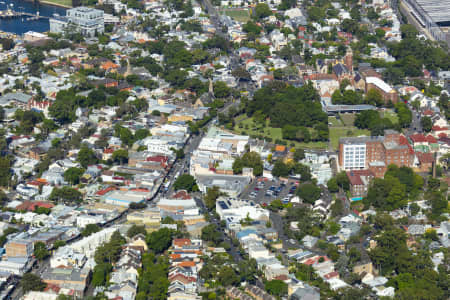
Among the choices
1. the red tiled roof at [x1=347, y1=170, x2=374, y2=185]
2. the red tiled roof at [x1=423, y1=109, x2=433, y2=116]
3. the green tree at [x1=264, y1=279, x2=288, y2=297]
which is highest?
the red tiled roof at [x1=423, y1=109, x2=433, y2=116]

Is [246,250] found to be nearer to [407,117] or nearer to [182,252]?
[182,252]

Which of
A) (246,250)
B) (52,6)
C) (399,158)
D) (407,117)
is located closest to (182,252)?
(246,250)

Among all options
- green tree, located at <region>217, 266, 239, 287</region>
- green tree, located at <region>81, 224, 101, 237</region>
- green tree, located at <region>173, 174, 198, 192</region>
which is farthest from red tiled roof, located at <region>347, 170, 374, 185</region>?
green tree, located at <region>81, 224, 101, 237</region>

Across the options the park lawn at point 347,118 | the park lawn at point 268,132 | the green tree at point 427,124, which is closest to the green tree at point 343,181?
the park lawn at point 268,132

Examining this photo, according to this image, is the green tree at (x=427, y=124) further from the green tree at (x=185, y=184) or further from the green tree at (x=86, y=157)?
the green tree at (x=86, y=157)

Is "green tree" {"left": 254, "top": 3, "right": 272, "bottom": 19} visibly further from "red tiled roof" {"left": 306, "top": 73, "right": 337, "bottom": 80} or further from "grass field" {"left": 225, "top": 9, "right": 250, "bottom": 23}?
"red tiled roof" {"left": 306, "top": 73, "right": 337, "bottom": 80}
